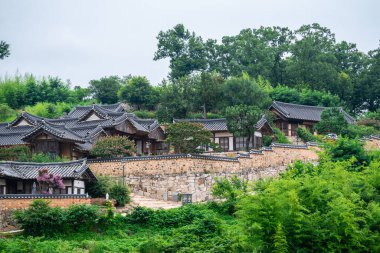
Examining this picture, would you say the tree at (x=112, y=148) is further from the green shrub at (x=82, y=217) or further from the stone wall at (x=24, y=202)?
the green shrub at (x=82, y=217)

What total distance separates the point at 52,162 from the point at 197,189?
7933 mm

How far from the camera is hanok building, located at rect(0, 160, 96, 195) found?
141 feet

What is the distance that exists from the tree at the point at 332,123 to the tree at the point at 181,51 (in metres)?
21.4

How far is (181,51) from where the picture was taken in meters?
79.6

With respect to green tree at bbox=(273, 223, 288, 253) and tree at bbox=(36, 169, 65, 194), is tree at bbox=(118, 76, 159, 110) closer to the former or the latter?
tree at bbox=(36, 169, 65, 194)

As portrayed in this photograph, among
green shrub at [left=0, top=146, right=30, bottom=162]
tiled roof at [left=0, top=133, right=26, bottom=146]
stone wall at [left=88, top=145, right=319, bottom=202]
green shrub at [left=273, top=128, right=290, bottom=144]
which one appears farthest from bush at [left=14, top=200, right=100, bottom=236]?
green shrub at [left=273, top=128, right=290, bottom=144]

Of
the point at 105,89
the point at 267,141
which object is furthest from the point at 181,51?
the point at 267,141

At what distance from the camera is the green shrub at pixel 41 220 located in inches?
1427

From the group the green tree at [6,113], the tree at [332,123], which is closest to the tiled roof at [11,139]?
the green tree at [6,113]

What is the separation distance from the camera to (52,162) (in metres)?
45.9

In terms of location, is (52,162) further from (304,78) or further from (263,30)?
(263,30)

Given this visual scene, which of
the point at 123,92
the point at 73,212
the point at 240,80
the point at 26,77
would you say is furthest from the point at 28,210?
the point at 26,77

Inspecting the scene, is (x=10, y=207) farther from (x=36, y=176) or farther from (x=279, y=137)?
(x=279, y=137)

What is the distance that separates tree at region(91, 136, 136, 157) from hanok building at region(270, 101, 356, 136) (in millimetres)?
16892
